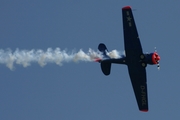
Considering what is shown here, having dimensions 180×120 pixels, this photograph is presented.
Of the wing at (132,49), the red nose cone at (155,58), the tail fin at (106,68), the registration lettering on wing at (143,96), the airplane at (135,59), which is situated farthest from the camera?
the tail fin at (106,68)

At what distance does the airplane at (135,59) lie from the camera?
44031mm

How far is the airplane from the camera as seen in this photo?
44.0 meters

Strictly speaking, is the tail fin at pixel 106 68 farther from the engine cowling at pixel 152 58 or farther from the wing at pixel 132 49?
the engine cowling at pixel 152 58

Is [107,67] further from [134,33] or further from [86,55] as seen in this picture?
[134,33]

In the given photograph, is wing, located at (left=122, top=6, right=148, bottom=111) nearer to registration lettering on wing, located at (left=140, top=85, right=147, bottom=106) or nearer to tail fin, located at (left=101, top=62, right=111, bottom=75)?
registration lettering on wing, located at (left=140, top=85, right=147, bottom=106)

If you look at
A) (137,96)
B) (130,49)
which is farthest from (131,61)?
(137,96)

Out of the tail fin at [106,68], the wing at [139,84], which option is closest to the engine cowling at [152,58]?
the wing at [139,84]

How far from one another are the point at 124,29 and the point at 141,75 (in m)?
4.55

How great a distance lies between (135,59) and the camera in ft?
147

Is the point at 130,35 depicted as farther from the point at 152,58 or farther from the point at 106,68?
the point at 106,68

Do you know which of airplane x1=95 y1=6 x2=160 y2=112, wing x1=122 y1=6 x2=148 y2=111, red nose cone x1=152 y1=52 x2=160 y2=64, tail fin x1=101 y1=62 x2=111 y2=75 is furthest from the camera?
tail fin x1=101 y1=62 x2=111 y2=75

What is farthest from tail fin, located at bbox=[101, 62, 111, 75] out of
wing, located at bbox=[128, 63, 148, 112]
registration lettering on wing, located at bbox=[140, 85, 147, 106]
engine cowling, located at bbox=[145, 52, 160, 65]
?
engine cowling, located at bbox=[145, 52, 160, 65]

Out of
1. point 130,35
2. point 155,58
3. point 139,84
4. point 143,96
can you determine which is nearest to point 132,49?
point 130,35

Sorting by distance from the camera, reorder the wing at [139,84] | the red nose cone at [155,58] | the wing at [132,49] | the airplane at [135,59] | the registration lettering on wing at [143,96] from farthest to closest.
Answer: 1. the registration lettering on wing at [143,96]
2. the wing at [139,84]
3. the wing at [132,49]
4. the airplane at [135,59]
5. the red nose cone at [155,58]
